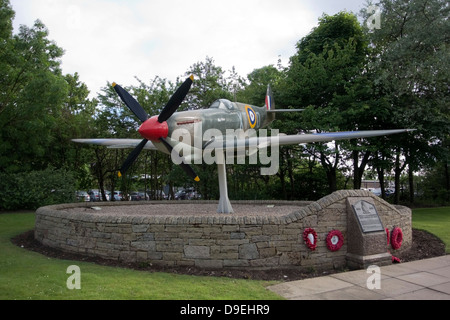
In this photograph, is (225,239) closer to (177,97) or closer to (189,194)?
(177,97)

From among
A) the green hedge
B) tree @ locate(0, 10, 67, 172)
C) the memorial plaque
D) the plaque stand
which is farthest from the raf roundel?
tree @ locate(0, 10, 67, 172)

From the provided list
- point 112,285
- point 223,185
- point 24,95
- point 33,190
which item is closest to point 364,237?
point 223,185

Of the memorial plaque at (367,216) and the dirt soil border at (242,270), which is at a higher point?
the memorial plaque at (367,216)

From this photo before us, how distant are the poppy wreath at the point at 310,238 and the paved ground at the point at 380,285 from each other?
2.55 feet

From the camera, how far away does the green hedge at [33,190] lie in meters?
16.0

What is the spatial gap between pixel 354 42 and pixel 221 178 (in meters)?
13.5

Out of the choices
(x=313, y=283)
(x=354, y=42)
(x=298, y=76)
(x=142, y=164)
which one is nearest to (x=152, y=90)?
(x=142, y=164)

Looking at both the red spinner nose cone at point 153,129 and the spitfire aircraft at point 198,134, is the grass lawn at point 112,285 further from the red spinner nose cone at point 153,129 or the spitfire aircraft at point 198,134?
the red spinner nose cone at point 153,129

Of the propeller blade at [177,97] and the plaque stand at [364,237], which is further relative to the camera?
the propeller blade at [177,97]

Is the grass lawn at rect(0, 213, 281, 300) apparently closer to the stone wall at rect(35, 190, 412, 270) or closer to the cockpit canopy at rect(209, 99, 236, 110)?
the stone wall at rect(35, 190, 412, 270)

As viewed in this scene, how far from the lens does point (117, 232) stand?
6.99 m

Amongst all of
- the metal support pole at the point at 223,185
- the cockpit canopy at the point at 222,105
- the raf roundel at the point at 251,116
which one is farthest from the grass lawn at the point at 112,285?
the raf roundel at the point at 251,116

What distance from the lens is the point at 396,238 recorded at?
7.75 m

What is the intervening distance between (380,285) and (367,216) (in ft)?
6.39
